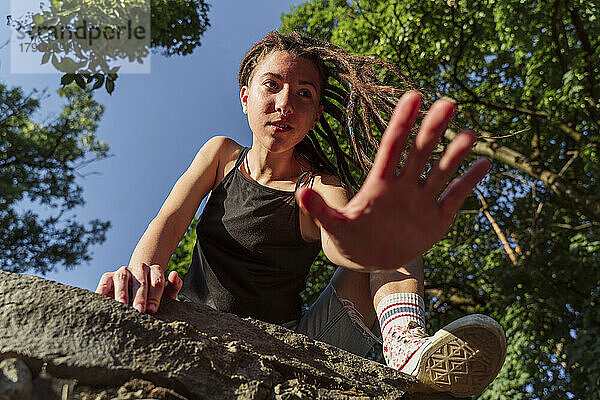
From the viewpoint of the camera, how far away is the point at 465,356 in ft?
4.56

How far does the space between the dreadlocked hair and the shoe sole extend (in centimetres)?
72

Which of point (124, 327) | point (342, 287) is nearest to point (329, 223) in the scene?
point (124, 327)

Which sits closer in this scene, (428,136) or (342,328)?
(428,136)

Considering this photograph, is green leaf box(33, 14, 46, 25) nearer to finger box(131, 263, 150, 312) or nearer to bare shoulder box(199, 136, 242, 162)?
bare shoulder box(199, 136, 242, 162)

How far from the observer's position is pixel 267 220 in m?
1.98

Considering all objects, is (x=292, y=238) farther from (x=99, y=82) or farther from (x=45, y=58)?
(x=45, y=58)

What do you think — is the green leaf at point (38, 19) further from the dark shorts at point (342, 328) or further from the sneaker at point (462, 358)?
the sneaker at point (462, 358)

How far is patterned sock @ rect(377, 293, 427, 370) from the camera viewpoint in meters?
1.53

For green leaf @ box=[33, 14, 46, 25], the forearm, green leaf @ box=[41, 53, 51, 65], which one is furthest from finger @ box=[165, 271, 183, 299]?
green leaf @ box=[33, 14, 46, 25]

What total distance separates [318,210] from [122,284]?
0.57 m

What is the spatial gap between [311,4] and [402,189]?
19.3ft

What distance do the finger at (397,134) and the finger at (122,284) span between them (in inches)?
26.0

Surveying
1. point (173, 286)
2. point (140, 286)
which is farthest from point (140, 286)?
point (173, 286)

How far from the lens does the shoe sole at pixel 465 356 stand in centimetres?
139
